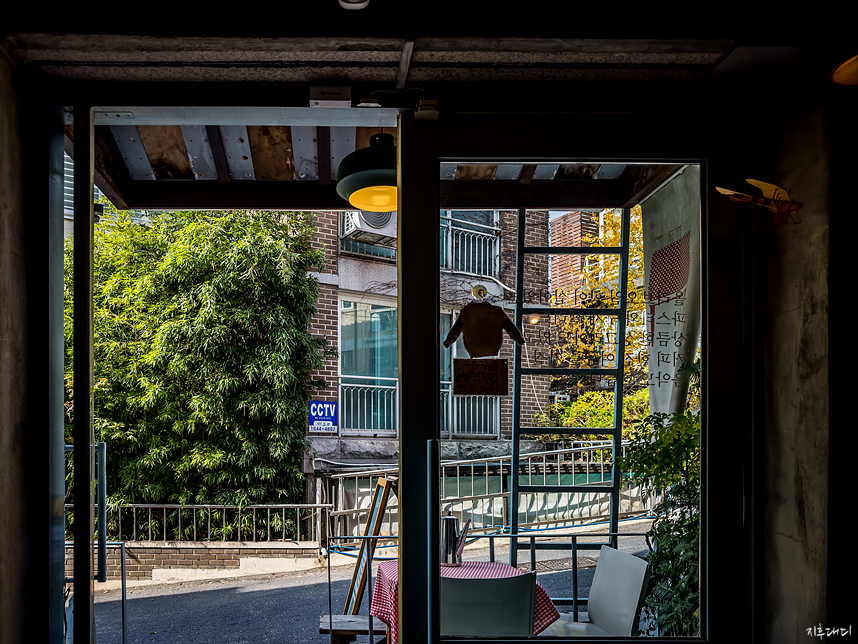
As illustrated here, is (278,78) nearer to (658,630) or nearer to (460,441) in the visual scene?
(460,441)

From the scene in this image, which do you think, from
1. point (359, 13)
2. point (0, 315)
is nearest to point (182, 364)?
point (0, 315)

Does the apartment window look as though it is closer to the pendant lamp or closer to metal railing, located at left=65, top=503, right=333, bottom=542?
metal railing, located at left=65, top=503, right=333, bottom=542

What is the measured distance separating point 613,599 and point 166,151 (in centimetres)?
327

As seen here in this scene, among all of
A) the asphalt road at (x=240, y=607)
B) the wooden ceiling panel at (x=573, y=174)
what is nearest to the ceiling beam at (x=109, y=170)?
the wooden ceiling panel at (x=573, y=174)

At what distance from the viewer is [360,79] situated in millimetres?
2320

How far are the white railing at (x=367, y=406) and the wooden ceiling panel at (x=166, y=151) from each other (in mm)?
6188

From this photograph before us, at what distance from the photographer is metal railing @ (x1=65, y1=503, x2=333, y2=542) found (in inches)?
300

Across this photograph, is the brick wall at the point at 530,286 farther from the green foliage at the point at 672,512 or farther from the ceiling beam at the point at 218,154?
the ceiling beam at the point at 218,154

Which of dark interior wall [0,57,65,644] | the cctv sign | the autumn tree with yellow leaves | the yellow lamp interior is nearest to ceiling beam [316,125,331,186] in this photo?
the yellow lamp interior

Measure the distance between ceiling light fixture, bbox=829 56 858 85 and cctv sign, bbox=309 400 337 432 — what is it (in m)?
7.83

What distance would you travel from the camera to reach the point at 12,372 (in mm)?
2121

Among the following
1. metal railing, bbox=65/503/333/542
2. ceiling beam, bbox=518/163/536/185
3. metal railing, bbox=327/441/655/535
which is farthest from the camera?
metal railing, bbox=65/503/333/542

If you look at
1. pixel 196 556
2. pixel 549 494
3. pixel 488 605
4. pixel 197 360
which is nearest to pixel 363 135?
pixel 488 605

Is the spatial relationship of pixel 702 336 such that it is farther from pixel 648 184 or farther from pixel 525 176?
pixel 525 176
